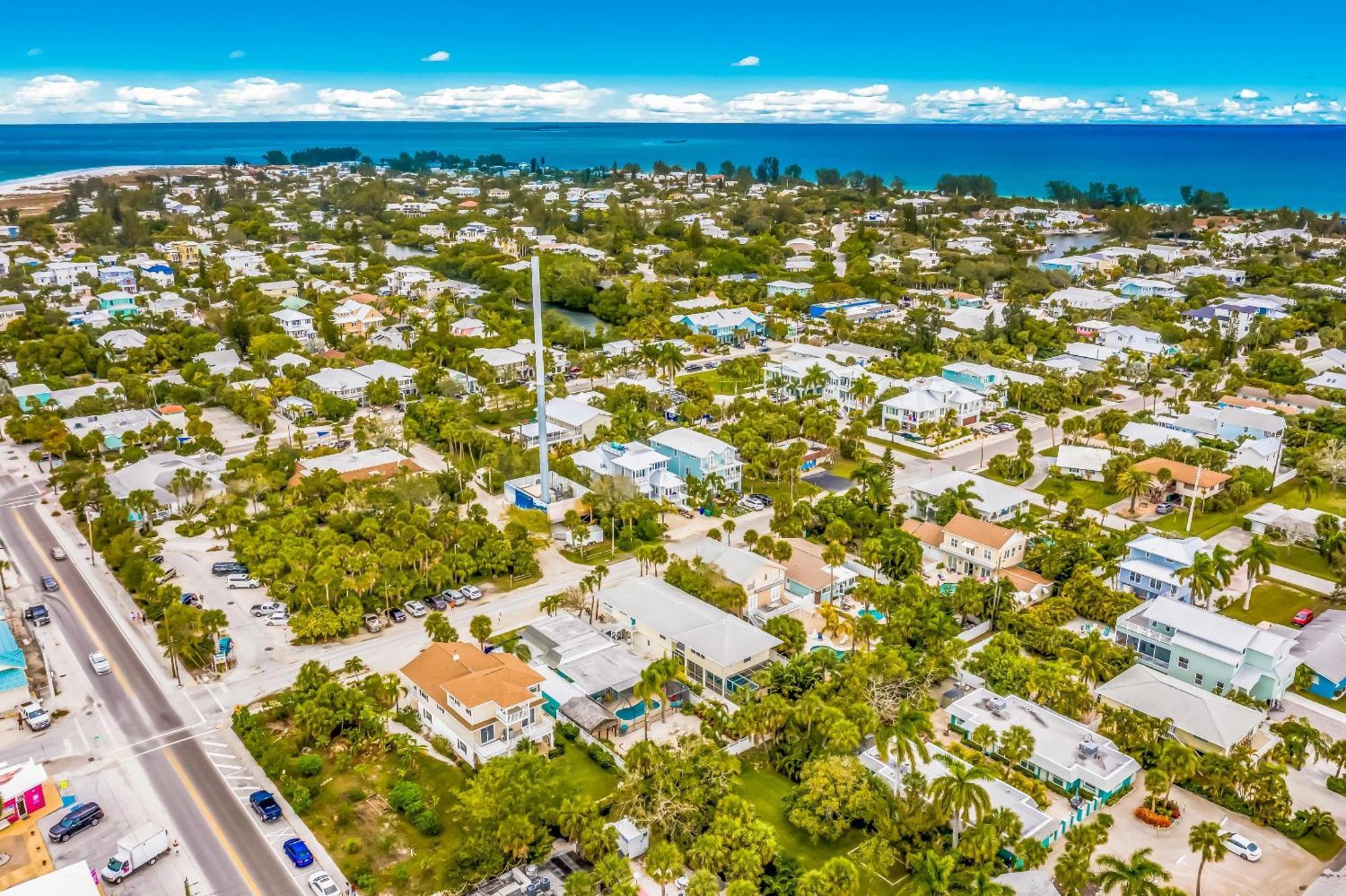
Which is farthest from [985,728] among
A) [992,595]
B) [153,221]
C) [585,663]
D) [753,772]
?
[153,221]

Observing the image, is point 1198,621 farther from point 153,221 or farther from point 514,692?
point 153,221

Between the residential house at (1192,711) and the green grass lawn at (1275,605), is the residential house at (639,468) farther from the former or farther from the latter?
the green grass lawn at (1275,605)

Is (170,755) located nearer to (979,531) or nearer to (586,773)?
(586,773)

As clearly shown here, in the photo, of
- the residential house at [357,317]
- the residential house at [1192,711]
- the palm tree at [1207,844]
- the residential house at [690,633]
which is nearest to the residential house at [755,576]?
the residential house at [690,633]

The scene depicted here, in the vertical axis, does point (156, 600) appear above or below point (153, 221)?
below

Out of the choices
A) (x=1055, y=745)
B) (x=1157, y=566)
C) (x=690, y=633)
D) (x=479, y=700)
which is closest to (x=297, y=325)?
(x=690, y=633)

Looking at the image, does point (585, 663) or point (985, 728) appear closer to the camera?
point (985, 728)

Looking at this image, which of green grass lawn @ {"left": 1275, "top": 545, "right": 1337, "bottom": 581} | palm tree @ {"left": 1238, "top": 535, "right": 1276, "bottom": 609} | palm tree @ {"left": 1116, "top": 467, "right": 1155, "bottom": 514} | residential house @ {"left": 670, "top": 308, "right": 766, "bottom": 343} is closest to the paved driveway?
palm tree @ {"left": 1238, "top": 535, "right": 1276, "bottom": 609}
